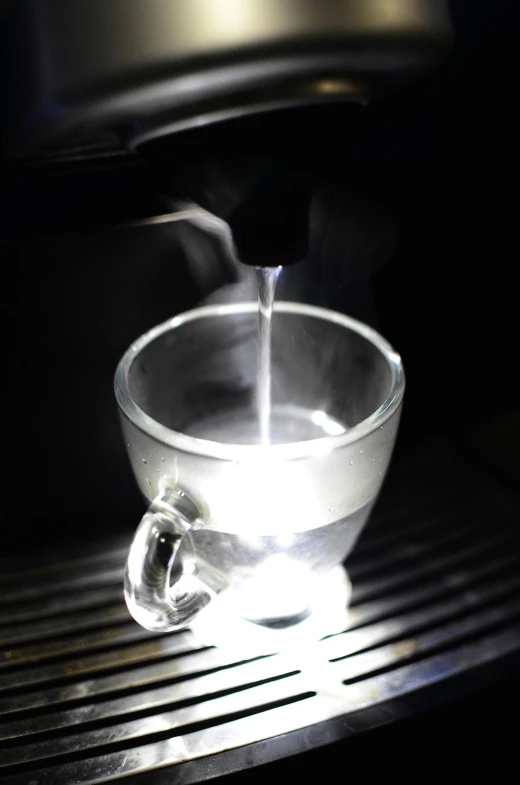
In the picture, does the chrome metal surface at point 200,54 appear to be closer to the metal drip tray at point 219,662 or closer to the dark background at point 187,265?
the dark background at point 187,265

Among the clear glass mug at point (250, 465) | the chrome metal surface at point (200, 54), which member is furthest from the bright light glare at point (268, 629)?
the chrome metal surface at point (200, 54)

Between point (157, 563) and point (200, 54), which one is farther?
point (157, 563)

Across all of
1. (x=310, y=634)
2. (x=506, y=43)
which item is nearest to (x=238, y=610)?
(x=310, y=634)

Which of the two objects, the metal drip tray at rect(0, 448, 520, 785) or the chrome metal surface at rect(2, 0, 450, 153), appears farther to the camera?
the metal drip tray at rect(0, 448, 520, 785)

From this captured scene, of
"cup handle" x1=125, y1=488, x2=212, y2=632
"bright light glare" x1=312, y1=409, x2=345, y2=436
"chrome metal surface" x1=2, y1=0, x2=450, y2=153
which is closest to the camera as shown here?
"chrome metal surface" x1=2, y1=0, x2=450, y2=153

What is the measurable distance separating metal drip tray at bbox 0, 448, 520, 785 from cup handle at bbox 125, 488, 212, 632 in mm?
46

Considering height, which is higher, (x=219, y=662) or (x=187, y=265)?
(x=187, y=265)

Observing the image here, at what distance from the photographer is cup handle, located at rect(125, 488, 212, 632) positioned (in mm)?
270

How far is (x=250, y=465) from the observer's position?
0.93 feet

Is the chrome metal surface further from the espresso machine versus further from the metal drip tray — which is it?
the metal drip tray

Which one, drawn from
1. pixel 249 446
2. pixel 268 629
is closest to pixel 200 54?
pixel 249 446

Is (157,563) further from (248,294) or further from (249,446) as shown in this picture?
(248,294)

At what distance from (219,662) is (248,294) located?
0.63 feet

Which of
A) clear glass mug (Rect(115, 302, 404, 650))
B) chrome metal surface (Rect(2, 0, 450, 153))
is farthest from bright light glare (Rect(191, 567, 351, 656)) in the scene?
chrome metal surface (Rect(2, 0, 450, 153))
